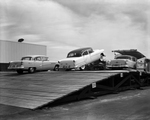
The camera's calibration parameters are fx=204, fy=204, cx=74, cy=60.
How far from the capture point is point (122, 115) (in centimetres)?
566

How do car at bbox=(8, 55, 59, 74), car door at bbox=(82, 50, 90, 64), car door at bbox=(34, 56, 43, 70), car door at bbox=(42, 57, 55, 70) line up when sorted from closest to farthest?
car door at bbox=(82, 50, 90, 64) < car at bbox=(8, 55, 59, 74) < car door at bbox=(34, 56, 43, 70) < car door at bbox=(42, 57, 55, 70)

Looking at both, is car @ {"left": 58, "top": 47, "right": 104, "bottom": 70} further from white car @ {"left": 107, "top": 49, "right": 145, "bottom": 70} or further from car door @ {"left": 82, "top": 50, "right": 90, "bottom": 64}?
white car @ {"left": 107, "top": 49, "right": 145, "bottom": 70}

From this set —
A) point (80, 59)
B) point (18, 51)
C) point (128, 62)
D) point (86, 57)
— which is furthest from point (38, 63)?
point (18, 51)

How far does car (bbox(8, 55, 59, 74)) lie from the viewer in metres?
15.8

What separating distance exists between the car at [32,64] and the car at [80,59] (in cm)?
280

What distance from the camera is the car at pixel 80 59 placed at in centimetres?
1383

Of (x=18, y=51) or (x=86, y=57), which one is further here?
(x=18, y=51)

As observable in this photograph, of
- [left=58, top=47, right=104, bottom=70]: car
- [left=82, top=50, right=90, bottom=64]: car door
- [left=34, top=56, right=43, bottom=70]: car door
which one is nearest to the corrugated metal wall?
[left=34, top=56, right=43, bottom=70]: car door

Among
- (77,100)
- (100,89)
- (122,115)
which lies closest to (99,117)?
(122,115)

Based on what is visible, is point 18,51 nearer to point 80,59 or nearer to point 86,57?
point 86,57

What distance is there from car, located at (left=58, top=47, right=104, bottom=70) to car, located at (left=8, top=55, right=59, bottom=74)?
2799 mm

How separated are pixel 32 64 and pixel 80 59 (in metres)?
4.36

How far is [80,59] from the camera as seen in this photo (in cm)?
1415

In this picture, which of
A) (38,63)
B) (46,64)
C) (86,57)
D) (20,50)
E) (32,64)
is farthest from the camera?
(20,50)
